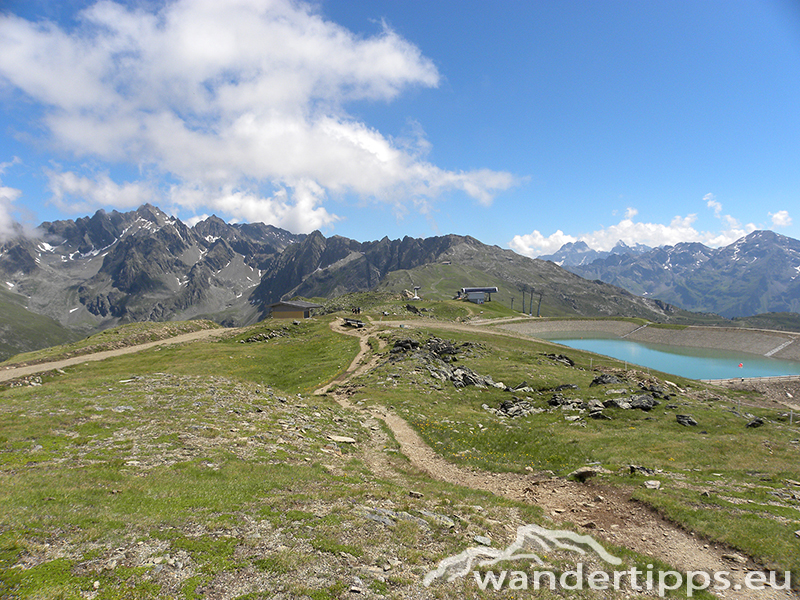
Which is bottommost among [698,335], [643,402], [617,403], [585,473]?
[698,335]

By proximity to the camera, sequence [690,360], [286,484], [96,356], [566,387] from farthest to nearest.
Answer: [690,360]
[96,356]
[566,387]
[286,484]

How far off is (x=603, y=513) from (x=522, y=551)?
7.13m

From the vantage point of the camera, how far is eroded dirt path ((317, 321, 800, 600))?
1536 centimetres

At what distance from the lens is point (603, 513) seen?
1958 centimetres

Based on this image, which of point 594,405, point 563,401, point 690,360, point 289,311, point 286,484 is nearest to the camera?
point 286,484

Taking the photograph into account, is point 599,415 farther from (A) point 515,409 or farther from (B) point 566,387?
(B) point 566,387

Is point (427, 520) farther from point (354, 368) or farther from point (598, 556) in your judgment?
point (354, 368)

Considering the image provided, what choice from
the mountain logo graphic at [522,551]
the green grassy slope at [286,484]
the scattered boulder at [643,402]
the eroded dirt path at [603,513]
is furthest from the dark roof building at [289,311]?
the mountain logo graphic at [522,551]

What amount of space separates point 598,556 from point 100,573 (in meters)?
18.7

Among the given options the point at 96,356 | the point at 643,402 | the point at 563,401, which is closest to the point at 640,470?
the point at 563,401

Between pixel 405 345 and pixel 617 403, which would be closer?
pixel 617 403

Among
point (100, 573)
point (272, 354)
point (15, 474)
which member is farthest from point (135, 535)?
point (272, 354)

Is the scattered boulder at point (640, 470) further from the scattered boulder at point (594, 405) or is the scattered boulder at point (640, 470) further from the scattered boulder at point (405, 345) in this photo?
the scattered boulder at point (405, 345)

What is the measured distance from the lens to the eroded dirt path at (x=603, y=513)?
50.4ft
